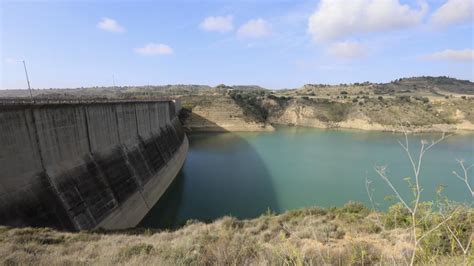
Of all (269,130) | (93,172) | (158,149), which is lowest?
(269,130)

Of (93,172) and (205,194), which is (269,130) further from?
(93,172)

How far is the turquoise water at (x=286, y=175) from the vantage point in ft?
58.2

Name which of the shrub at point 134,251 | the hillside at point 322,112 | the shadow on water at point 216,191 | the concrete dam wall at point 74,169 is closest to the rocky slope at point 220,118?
the hillside at point 322,112

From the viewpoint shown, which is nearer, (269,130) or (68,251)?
(68,251)

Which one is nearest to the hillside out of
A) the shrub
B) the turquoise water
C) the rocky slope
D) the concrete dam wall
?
the rocky slope

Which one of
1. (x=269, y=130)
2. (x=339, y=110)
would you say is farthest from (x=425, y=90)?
(x=269, y=130)

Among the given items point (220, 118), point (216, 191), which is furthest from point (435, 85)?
point (216, 191)

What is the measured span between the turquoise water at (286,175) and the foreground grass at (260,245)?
6340mm

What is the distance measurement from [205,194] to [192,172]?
6.40m

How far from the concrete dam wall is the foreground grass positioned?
2318 mm

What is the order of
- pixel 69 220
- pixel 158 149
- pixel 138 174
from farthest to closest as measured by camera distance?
pixel 158 149, pixel 138 174, pixel 69 220

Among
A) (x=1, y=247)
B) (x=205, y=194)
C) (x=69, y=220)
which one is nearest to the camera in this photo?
(x=1, y=247)

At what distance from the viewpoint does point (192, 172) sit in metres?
26.1

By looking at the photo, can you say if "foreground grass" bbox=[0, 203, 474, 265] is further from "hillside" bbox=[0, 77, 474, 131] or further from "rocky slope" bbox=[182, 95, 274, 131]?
"rocky slope" bbox=[182, 95, 274, 131]
